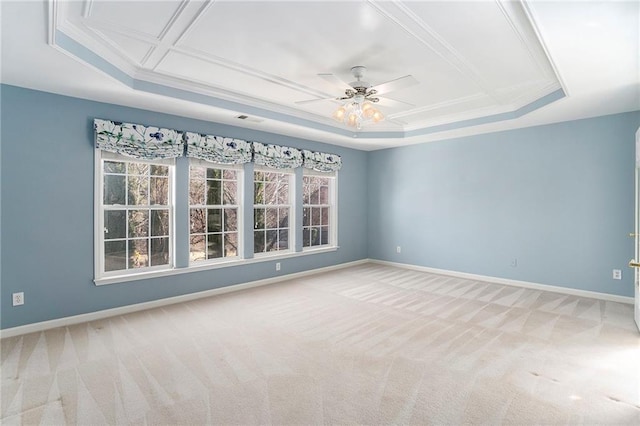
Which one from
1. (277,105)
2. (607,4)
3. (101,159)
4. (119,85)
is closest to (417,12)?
(607,4)

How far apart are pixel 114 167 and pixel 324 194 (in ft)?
11.6

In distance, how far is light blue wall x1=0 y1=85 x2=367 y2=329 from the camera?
3.19m

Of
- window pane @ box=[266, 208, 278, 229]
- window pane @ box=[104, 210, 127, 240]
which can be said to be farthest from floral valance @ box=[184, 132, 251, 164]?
window pane @ box=[104, 210, 127, 240]

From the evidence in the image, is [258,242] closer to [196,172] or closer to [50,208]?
[196,172]

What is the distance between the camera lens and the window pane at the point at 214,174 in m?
4.70

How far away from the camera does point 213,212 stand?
15.6ft

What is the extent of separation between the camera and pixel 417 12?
7.74ft

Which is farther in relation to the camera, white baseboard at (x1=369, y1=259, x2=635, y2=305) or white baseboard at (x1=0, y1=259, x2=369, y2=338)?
white baseboard at (x1=369, y1=259, x2=635, y2=305)

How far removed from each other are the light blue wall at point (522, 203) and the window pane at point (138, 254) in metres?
4.37

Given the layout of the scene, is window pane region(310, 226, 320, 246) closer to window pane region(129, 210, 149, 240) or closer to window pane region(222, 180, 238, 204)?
window pane region(222, 180, 238, 204)

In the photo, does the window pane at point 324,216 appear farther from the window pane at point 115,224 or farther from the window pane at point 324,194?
the window pane at point 115,224

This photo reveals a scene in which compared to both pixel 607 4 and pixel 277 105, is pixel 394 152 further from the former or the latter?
pixel 607 4

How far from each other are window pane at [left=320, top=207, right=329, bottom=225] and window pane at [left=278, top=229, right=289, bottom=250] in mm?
898

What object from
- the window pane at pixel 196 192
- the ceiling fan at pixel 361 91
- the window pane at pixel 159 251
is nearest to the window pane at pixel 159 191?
the window pane at pixel 196 192
